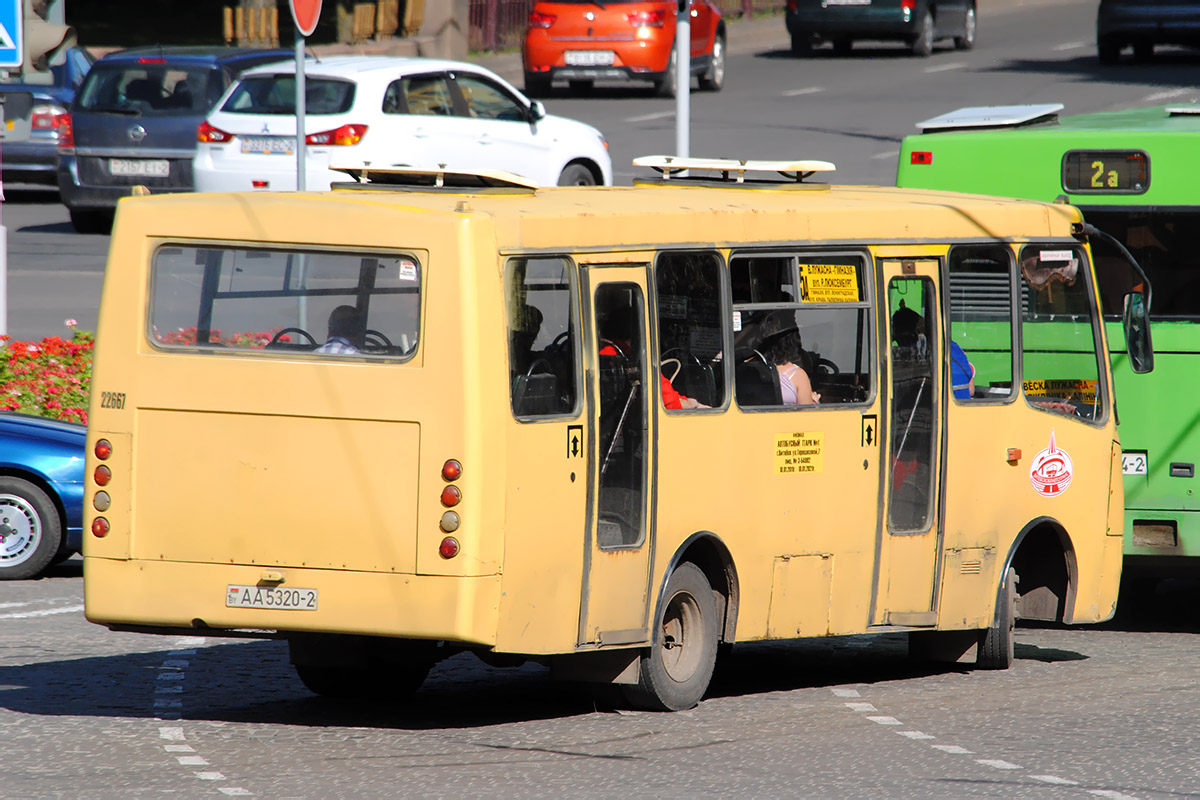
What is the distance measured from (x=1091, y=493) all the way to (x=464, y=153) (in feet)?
35.8

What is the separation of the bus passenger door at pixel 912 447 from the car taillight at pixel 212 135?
1154 centimetres

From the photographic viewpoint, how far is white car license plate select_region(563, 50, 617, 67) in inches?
1256

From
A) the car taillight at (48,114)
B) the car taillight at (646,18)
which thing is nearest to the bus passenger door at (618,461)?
the car taillight at (48,114)

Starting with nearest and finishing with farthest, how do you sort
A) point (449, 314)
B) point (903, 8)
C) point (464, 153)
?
point (449, 314), point (464, 153), point (903, 8)

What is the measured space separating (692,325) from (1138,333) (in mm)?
2732

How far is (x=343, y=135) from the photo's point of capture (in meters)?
19.5

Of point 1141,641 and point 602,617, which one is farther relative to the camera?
point 1141,641

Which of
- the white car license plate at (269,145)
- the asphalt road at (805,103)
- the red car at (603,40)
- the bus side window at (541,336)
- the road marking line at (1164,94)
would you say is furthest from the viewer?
the road marking line at (1164,94)

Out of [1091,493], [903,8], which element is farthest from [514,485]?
[903,8]

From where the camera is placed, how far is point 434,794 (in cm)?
720

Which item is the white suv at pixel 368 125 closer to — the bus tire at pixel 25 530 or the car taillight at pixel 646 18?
the bus tire at pixel 25 530

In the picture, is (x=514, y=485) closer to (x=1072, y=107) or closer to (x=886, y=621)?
(x=886, y=621)

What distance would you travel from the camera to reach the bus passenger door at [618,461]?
8336mm

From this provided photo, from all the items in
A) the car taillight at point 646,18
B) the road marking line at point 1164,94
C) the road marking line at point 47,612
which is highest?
the car taillight at point 646,18
